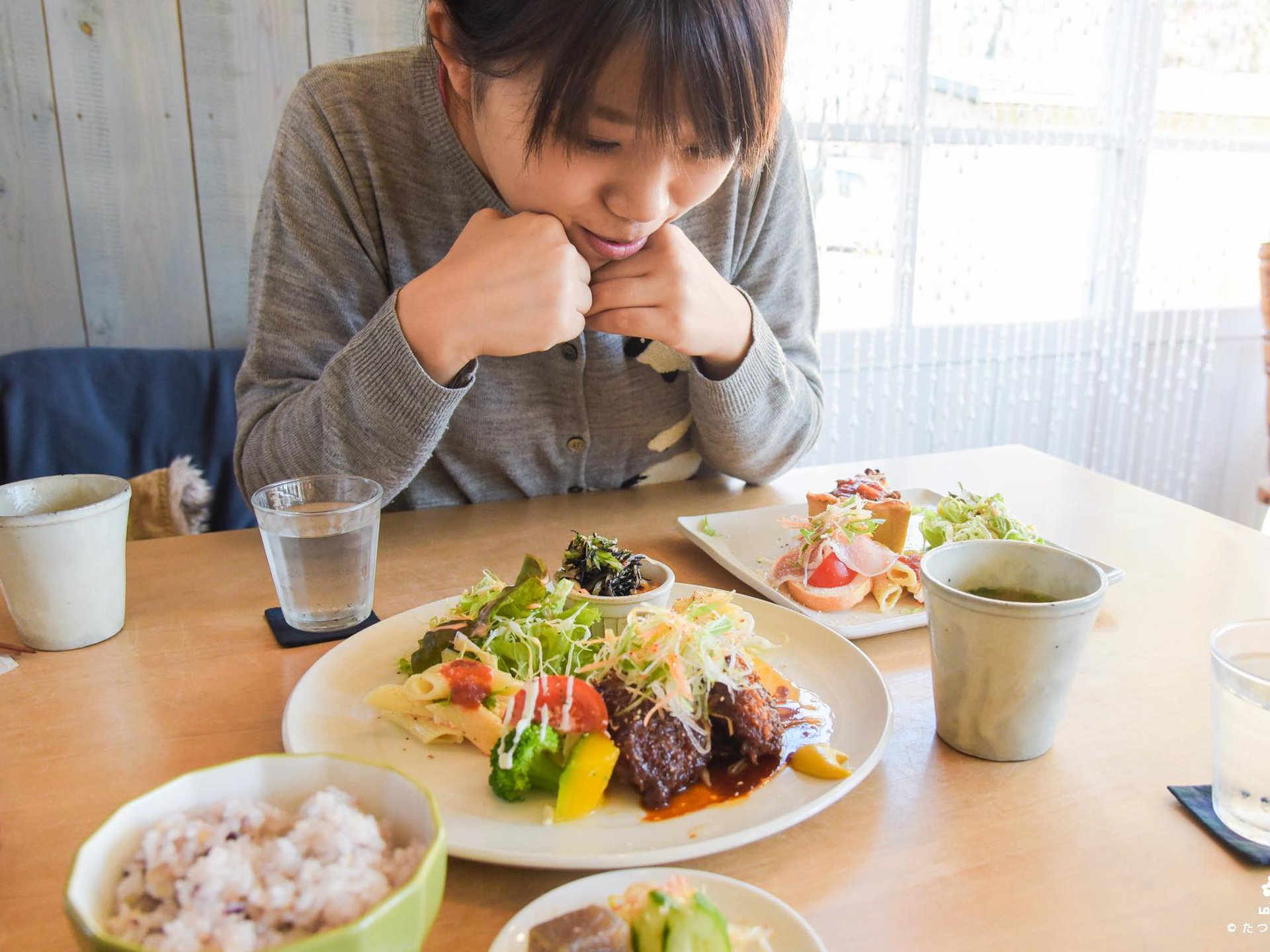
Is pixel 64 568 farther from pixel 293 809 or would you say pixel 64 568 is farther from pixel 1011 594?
pixel 1011 594

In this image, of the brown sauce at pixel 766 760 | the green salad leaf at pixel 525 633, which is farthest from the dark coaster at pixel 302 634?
the brown sauce at pixel 766 760

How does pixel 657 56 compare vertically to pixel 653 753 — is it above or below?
above

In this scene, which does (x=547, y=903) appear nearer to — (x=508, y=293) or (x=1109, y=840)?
(x=1109, y=840)

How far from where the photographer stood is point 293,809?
20.9 inches

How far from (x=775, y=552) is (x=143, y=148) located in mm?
1821

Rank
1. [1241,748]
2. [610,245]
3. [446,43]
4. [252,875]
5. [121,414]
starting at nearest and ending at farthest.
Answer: [252,875] → [1241,748] → [446,43] → [610,245] → [121,414]

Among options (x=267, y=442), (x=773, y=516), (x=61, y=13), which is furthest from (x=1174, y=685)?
(x=61, y=13)

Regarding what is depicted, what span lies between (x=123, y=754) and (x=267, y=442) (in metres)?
0.55

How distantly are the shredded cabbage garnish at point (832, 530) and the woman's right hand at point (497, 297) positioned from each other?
0.40 metres

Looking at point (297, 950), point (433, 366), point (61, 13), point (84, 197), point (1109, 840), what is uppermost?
point (61, 13)

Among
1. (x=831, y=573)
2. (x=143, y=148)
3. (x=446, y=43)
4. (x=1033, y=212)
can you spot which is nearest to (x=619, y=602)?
(x=831, y=573)

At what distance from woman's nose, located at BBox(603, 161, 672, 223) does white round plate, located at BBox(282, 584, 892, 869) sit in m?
0.46

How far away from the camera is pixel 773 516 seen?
4.47 ft

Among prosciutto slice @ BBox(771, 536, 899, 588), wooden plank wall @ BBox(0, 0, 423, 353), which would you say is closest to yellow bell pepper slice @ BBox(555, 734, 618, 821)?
prosciutto slice @ BBox(771, 536, 899, 588)
